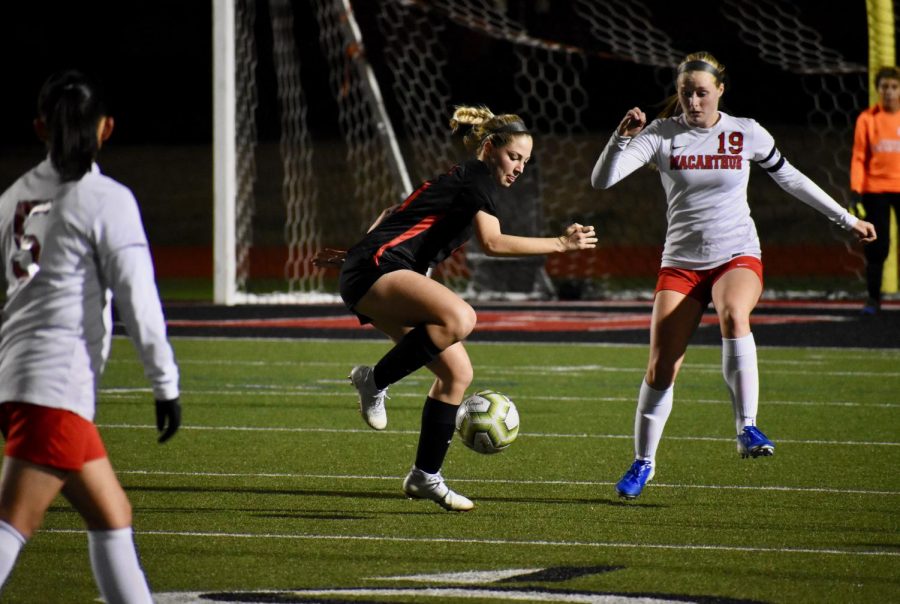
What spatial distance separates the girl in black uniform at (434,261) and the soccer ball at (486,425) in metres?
0.41

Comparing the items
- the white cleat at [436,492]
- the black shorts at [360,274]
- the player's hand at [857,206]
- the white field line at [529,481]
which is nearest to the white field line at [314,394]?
the white field line at [529,481]

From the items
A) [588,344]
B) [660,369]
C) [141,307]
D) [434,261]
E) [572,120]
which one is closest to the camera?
[141,307]

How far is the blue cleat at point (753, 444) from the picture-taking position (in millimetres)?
6711

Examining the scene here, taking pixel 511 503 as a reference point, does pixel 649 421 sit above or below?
above

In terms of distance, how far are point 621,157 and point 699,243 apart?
0.55 metres

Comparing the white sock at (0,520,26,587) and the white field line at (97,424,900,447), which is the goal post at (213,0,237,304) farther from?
the white sock at (0,520,26,587)

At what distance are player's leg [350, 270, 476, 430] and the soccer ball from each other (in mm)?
482

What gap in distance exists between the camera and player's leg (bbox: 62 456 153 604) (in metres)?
3.79

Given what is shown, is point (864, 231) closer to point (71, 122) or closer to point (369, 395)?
point (369, 395)

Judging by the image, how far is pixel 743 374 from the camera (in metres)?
6.92

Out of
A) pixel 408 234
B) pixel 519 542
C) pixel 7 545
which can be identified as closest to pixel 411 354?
pixel 408 234

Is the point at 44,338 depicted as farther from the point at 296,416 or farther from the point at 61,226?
the point at 296,416

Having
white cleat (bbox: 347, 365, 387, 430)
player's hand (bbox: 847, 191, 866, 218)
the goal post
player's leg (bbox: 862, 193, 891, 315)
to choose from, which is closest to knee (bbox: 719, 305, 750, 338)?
white cleat (bbox: 347, 365, 387, 430)

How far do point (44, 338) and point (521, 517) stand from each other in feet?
9.40
